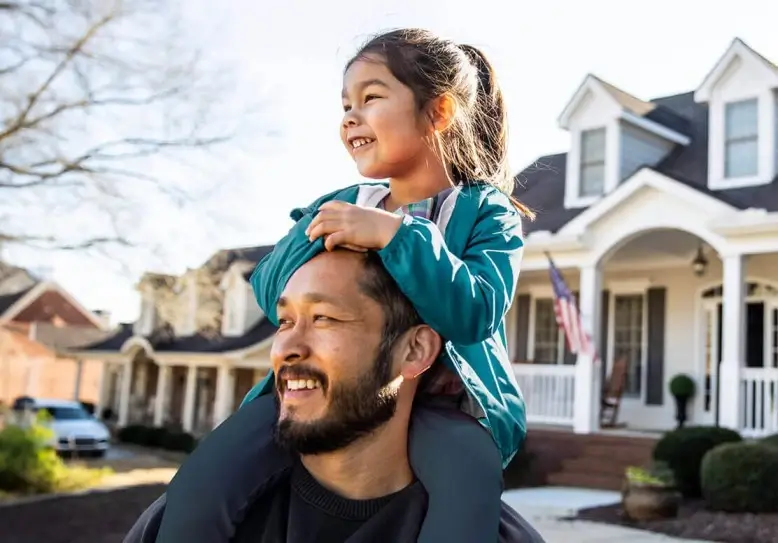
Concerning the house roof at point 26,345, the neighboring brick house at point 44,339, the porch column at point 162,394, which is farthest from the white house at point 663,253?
the house roof at point 26,345

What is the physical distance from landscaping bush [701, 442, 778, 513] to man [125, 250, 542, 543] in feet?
29.5

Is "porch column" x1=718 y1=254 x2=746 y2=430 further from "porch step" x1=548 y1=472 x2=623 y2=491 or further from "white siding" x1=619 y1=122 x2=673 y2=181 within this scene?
"white siding" x1=619 y1=122 x2=673 y2=181

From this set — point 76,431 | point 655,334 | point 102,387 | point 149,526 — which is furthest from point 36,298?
point 149,526

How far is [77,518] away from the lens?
434 inches

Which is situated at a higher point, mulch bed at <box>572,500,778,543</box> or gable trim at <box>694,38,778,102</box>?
gable trim at <box>694,38,778,102</box>

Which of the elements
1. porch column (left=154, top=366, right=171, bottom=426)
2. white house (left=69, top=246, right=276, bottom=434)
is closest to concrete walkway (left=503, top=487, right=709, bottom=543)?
white house (left=69, top=246, right=276, bottom=434)

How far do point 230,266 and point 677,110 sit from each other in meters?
13.7

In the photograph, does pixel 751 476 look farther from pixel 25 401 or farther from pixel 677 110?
pixel 25 401

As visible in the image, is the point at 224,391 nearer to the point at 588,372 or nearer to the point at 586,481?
the point at 588,372

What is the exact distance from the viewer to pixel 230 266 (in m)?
25.8

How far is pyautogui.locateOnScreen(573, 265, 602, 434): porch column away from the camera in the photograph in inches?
551

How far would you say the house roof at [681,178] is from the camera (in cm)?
1308

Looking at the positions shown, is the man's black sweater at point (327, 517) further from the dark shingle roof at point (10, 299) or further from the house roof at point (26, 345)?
the dark shingle roof at point (10, 299)

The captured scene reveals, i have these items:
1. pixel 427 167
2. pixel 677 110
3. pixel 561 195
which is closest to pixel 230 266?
pixel 561 195
